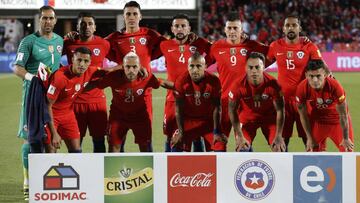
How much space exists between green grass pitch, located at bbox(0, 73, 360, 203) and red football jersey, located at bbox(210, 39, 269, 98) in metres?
2.46

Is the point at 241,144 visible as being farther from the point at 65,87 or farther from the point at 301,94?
the point at 65,87

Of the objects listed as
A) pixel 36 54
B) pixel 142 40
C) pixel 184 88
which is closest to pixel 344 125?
pixel 184 88

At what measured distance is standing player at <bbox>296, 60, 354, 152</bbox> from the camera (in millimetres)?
6836

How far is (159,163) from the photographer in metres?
5.55

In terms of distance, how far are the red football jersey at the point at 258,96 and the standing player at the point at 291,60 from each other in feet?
1.53

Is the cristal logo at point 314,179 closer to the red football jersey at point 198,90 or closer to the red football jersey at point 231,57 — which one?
the red football jersey at point 198,90

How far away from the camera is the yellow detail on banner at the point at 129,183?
5.56 m

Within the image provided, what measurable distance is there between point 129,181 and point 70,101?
5.99ft

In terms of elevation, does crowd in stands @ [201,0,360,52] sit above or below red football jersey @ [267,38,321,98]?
above

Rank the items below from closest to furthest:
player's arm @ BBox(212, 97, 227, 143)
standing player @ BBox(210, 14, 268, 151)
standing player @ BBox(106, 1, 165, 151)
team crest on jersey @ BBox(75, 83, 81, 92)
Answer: team crest on jersey @ BBox(75, 83, 81, 92), player's arm @ BBox(212, 97, 227, 143), standing player @ BBox(210, 14, 268, 151), standing player @ BBox(106, 1, 165, 151)

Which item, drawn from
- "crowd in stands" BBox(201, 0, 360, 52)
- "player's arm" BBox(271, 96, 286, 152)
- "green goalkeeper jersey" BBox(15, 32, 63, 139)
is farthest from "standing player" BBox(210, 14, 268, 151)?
"crowd in stands" BBox(201, 0, 360, 52)

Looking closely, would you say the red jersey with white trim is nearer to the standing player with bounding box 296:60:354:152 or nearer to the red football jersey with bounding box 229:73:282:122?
the red football jersey with bounding box 229:73:282:122

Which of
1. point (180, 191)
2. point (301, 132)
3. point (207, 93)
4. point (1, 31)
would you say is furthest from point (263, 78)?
Answer: point (1, 31)

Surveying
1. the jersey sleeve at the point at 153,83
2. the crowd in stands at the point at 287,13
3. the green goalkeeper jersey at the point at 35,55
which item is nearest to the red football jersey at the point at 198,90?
the jersey sleeve at the point at 153,83
